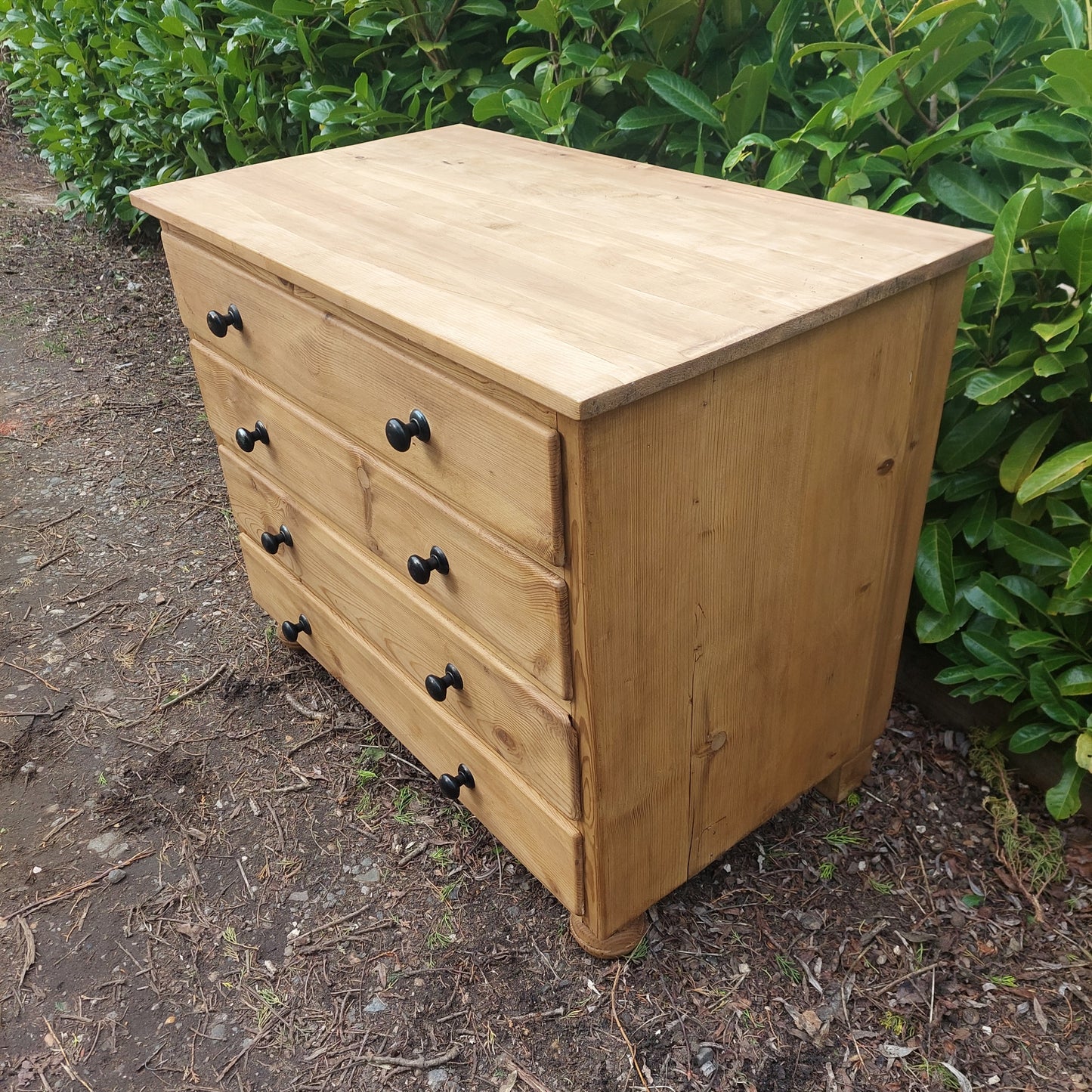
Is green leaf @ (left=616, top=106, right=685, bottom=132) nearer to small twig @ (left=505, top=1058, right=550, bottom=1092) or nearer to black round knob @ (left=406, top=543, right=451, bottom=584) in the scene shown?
black round knob @ (left=406, top=543, right=451, bottom=584)

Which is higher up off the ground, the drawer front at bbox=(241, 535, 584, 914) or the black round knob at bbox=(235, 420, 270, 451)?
the black round knob at bbox=(235, 420, 270, 451)

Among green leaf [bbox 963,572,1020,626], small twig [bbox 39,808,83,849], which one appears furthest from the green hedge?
small twig [bbox 39,808,83,849]

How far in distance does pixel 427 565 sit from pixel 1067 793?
3.77 ft

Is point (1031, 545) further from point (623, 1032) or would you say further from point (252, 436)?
point (252, 436)

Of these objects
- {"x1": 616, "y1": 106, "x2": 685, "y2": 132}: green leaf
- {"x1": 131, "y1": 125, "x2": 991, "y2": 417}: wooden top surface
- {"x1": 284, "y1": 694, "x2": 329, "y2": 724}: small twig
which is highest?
{"x1": 616, "y1": 106, "x2": 685, "y2": 132}: green leaf

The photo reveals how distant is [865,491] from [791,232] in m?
0.37

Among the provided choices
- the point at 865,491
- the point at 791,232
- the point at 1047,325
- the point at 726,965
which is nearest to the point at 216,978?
the point at 726,965

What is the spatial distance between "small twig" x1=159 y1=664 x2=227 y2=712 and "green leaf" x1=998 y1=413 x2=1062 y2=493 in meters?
1.67

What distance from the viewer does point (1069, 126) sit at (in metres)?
1.40

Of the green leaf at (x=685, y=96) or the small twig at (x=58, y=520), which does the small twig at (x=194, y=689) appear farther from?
the green leaf at (x=685, y=96)

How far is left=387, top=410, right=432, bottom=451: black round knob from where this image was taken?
118 cm

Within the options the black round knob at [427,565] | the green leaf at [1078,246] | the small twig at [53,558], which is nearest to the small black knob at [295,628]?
the black round knob at [427,565]

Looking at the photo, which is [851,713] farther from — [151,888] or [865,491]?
[151,888]

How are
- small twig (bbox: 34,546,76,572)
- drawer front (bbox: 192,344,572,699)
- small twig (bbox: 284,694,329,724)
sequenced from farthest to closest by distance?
small twig (bbox: 34,546,76,572) → small twig (bbox: 284,694,329,724) → drawer front (bbox: 192,344,572,699)
